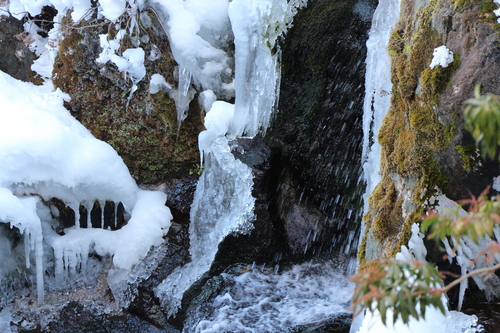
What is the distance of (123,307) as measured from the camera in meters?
4.62

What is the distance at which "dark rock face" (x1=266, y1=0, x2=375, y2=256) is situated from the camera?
4426 millimetres

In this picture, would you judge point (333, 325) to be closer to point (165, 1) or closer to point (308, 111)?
point (308, 111)

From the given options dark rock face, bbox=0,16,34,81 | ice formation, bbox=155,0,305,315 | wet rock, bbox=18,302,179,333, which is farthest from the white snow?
dark rock face, bbox=0,16,34,81

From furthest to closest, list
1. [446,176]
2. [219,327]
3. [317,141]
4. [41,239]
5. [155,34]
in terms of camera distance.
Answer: [155,34] → [317,141] → [41,239] → [219,327] → [446,176]

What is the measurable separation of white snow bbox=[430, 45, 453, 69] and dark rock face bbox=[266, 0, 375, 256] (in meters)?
1.86

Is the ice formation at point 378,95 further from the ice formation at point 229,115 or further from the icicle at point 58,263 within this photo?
the icicle at point 58,263

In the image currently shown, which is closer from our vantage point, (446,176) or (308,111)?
(446,176)

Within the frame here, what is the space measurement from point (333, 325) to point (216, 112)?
262cm

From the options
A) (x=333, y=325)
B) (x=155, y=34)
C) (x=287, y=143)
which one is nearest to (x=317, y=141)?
(x=287, y=143)

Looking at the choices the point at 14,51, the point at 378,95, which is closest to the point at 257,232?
the point at 378,95

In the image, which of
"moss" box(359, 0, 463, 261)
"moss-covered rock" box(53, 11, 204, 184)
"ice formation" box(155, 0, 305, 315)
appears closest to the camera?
"moss" box(359, 0, 463, 261)

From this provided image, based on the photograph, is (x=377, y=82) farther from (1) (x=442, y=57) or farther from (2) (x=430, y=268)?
(2) (x=430, y=268)

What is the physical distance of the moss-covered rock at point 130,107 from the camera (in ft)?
16.8

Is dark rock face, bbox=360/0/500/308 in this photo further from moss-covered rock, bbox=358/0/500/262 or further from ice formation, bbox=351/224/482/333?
ice formation, bbox=351/224/482/333
